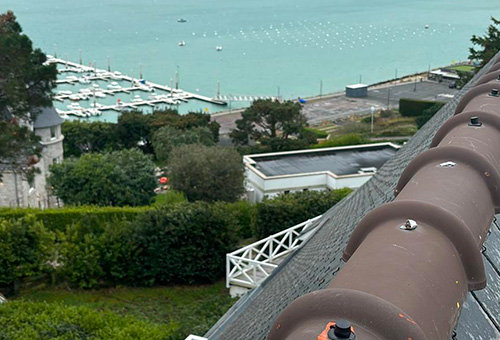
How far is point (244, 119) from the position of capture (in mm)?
48688

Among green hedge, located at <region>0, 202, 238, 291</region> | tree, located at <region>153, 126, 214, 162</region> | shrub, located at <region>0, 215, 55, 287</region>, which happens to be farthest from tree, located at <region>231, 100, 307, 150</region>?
shrub, located at <region>0, 215, 55, 287</region>

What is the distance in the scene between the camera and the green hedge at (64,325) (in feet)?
42.3

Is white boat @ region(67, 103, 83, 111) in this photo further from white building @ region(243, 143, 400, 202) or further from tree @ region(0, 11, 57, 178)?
tree @ region(0, 11, 57, 178)

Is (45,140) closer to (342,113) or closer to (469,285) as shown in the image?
(469,285)

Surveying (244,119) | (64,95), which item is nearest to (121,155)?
(244,119)

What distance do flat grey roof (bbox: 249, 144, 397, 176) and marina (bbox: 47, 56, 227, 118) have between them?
44025 millimetres


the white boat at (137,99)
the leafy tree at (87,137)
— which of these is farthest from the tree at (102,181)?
the white boat at (137,99)

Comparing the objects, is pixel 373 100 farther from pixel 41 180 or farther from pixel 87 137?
pixel 41 180

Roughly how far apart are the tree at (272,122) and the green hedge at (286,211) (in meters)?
22.5

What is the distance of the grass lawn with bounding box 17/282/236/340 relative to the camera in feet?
63.3

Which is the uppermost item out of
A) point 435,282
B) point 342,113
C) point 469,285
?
point 435,282

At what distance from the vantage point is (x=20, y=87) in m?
20.0

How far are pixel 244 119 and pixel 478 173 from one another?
146 ft

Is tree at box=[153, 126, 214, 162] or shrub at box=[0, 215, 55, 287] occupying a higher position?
shrub at box=[0, 215, 55, 287]
